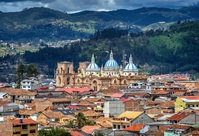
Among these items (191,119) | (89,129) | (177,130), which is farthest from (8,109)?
(177,130)

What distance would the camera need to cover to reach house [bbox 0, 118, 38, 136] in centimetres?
6881

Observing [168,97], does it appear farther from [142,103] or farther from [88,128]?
[88,128]

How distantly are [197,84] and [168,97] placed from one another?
35.9 m

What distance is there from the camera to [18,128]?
7012 cm

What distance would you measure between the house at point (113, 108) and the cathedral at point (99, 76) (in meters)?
48.4

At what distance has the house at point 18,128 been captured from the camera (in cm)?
6881

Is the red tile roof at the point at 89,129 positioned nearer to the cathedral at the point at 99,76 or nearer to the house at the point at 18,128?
the house at the point at 18,128

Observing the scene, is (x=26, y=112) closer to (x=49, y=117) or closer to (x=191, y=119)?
(x=49, y=117)

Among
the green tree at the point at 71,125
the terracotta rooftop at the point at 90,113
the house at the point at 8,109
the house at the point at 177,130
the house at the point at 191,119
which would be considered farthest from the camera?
the terracotta rooftop at the point at 90,113

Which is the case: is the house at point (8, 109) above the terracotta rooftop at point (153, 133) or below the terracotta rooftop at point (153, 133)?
above

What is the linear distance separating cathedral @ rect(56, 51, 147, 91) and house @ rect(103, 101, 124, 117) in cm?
4840

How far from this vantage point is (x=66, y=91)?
131875 millimetres

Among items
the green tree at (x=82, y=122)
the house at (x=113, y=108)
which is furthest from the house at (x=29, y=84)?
the green tree at (x=82, y=122)

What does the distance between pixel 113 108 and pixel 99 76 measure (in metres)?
56.3
